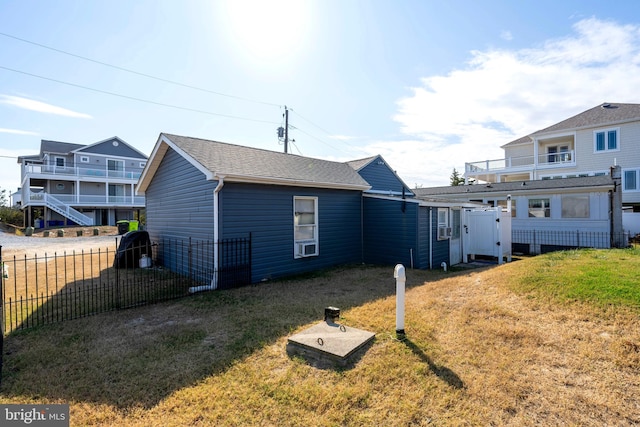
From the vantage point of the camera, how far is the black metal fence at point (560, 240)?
45.7 ft

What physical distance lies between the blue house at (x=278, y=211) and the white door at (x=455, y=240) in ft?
1.43

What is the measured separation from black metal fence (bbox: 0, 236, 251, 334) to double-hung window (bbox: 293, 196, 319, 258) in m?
1.77

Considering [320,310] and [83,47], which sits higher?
[83,47]

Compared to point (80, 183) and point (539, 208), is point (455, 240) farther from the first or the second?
point (80, 183)

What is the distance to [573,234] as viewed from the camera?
14.8 meters

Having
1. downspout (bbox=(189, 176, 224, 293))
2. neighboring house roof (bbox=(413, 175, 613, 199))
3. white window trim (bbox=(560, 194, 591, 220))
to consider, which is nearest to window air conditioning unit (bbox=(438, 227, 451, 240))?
neighboring house roof (bbox=(413, 175, 613, 199))

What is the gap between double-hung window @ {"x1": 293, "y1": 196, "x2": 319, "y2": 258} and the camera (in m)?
9.39

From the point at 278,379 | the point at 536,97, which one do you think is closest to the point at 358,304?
the point at 278,379

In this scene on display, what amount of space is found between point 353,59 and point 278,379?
11.9m

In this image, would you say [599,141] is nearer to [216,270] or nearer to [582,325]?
[582,325]

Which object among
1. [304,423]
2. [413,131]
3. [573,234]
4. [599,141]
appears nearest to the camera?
[304,423]

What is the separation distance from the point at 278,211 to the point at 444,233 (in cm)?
644

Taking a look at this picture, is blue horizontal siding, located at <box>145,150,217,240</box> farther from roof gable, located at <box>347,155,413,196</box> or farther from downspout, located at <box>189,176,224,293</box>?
roof gable, located at <box>347,155,413,196</box>

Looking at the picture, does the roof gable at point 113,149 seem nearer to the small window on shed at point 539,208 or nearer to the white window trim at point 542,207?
the white window trim at point 542,207
